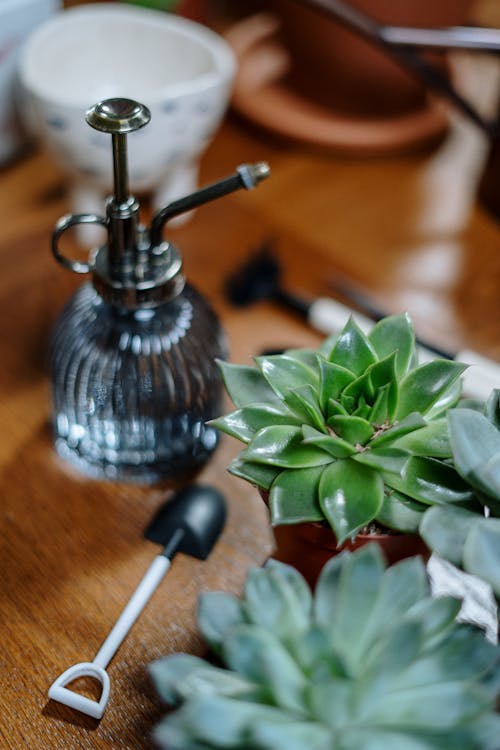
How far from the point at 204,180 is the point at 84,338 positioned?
297 mm

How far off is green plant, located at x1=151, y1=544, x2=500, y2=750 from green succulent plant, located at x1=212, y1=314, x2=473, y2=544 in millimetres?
38

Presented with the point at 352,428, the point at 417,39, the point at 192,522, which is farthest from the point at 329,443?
the point at 417,39

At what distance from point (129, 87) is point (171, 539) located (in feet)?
1.33

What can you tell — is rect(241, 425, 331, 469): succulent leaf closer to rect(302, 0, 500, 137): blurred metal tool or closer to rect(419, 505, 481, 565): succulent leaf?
rect(419, 505, 481, 565): succulent leaf

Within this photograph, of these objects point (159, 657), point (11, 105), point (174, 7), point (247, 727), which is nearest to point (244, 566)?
point (159, 657)

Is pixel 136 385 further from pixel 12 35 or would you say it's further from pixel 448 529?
pixel 12 35

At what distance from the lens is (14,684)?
1.24 feet

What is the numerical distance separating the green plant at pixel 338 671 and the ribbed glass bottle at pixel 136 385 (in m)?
0.19

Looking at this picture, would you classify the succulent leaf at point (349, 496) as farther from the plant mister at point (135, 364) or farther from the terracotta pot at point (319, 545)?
the plant mister at point (135, 364)

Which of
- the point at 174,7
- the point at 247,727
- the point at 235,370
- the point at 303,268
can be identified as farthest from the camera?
the point at 174,7

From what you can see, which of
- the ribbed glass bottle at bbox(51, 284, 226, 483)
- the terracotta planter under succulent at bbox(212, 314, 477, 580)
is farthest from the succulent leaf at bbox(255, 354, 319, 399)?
the ribbed glass bottle at bbox(51, 284, 226, 483)

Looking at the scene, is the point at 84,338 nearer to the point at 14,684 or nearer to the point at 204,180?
the point at 14,684

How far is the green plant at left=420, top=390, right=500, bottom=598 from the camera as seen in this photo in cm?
29

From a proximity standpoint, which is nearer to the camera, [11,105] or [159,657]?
[159,657]
